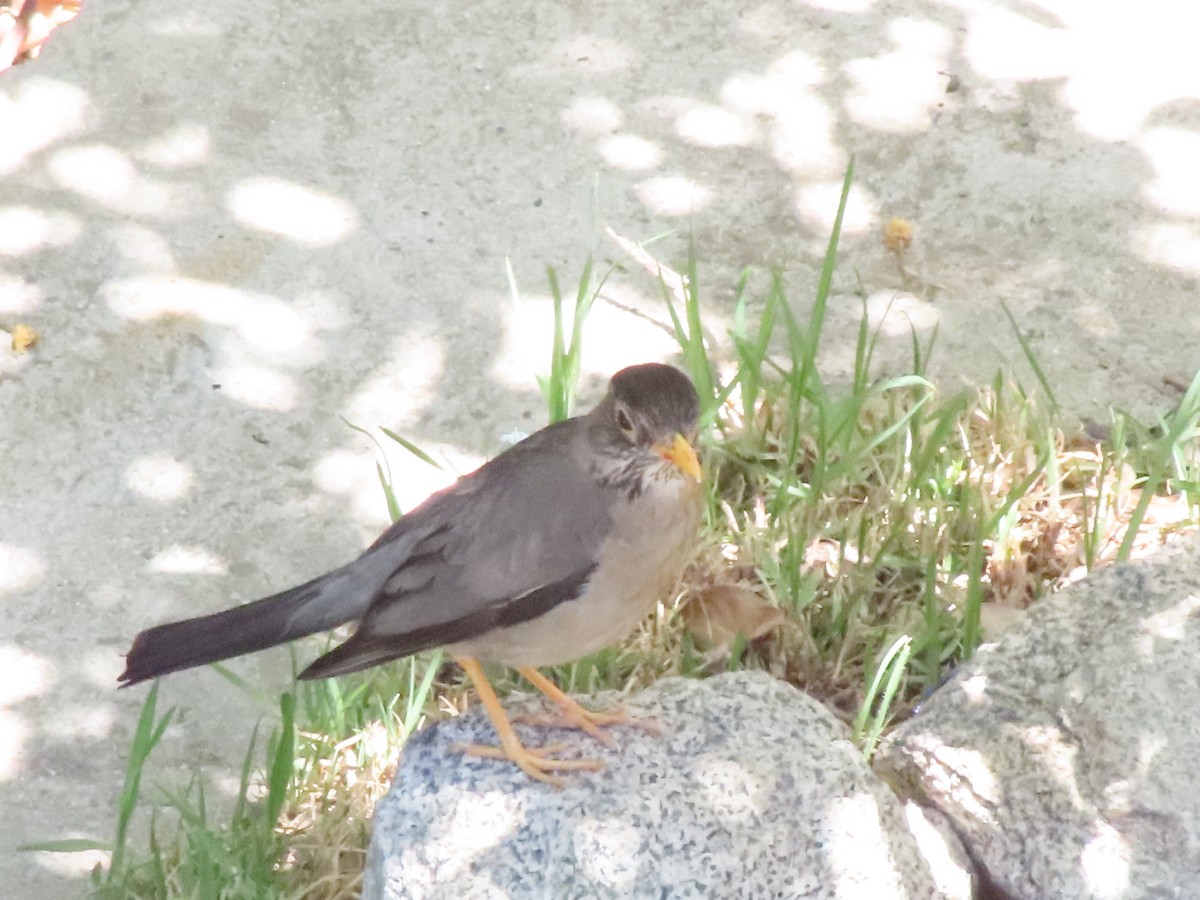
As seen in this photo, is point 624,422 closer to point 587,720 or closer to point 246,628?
point 587,720

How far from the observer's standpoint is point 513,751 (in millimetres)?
3393

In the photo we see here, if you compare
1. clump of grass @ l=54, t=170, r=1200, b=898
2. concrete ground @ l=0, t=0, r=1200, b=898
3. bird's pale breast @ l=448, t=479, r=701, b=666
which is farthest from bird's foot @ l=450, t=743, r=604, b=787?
concrete ground @ l=0, t=0, r=1200, b=898

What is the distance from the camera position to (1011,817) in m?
3.29

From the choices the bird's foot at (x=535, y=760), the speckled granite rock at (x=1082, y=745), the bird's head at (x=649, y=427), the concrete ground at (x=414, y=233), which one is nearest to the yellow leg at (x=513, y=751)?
the bird's foot at (x=535, y=760)

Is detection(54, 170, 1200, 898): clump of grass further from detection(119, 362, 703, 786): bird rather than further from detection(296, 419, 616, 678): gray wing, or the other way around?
detection(296, 419, 616, 678): gray wing

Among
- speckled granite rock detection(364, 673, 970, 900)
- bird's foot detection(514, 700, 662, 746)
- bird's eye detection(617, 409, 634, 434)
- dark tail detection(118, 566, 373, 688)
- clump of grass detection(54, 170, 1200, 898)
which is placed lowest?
clump of grass detection(54, 170, 1200, 898)

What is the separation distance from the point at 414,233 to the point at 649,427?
2.43m

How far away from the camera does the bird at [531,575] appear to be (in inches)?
134

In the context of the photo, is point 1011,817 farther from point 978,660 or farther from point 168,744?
point 168,744

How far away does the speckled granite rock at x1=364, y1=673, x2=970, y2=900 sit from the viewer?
10.2 feet

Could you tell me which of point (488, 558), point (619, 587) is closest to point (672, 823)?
point (619, 587)

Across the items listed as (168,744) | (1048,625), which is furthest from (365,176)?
(1048,625)

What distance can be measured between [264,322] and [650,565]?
7.77 ft

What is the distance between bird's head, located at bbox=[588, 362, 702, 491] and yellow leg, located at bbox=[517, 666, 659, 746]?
0.52 meters
